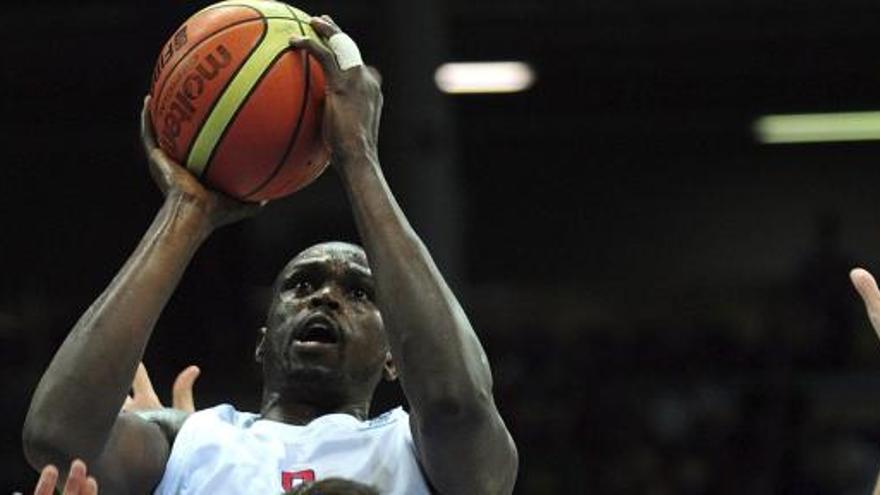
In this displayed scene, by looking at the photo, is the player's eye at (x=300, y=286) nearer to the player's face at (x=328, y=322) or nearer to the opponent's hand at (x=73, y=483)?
the player's face at (x=328, y=322)

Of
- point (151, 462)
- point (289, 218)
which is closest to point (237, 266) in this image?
point (289, 218)

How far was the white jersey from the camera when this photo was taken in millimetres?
3561

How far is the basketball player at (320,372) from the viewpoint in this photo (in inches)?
126

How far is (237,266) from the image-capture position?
383 inches

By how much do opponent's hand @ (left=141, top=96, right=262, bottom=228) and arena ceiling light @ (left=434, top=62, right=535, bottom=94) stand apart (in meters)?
6.50

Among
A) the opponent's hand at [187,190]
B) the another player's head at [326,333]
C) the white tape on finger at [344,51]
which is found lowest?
the another player's head at [326,333]

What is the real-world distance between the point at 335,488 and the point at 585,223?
8950mm

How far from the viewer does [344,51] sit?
339cm

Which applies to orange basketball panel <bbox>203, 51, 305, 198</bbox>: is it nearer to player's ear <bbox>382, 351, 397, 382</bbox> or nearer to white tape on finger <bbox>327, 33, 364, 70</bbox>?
white tape on finger <bbox>327, 33, 364, 70</bbox>

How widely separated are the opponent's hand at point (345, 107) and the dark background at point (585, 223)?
14.4 ft

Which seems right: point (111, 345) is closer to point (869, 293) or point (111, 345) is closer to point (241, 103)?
point (241, 103)

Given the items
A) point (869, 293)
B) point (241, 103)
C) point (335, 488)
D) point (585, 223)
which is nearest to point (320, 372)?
point (241, 103)

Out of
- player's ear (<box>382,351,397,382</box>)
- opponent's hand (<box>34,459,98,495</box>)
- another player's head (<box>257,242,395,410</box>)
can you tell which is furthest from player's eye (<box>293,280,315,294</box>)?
opponent's hand (<box>34,459,98,495</box>)

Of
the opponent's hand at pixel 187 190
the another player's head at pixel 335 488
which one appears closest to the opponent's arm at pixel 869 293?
the opponent's hand at pixel 187 190
